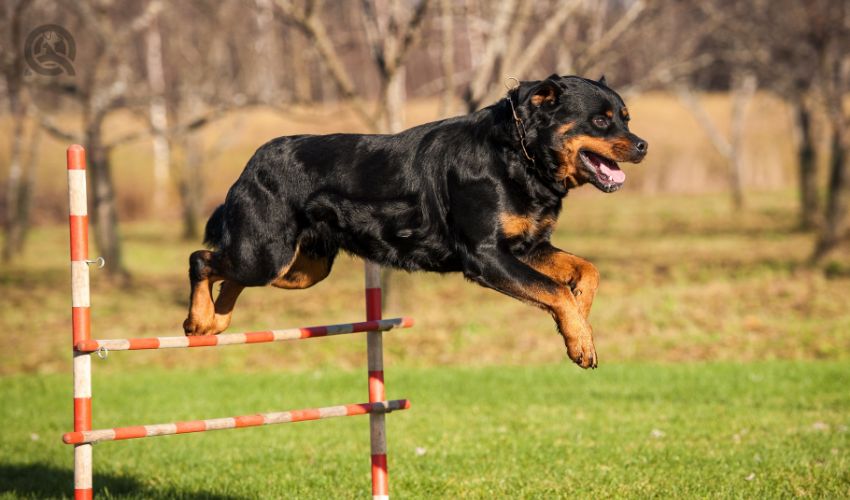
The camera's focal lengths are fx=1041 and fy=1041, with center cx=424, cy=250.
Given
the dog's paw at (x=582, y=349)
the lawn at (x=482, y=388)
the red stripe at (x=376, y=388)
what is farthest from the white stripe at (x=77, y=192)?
the lawn at (x=482, y=388)

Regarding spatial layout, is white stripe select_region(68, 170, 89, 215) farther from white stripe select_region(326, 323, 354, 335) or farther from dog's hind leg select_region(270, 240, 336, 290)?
white stripe select_region(326, 323, 354, 335)

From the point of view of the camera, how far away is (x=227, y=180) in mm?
39875

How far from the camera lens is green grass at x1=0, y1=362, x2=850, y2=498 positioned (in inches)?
275

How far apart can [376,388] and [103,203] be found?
15188 millimetres

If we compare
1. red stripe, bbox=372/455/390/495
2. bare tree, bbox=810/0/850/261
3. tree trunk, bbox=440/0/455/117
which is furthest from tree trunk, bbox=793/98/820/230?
red stripe, bbox=372/455/390/495

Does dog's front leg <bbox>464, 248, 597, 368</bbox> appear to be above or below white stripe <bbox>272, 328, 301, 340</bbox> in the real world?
above

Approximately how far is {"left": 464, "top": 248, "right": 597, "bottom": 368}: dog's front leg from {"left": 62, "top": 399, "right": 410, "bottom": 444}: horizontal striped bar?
1.02m

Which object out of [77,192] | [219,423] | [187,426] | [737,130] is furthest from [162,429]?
[737,130]

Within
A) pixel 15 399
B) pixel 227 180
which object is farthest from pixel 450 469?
pixel 227 180

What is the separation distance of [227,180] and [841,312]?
28366mm

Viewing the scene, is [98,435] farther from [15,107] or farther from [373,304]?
[15,107]

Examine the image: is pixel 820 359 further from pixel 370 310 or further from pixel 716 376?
pixel 370 310

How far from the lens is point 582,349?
191 inches

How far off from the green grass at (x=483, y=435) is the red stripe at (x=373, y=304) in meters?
1.51
